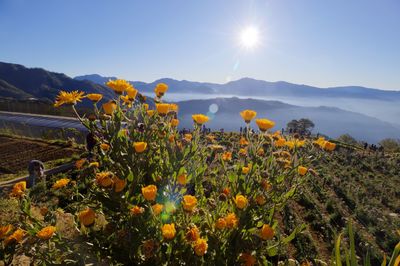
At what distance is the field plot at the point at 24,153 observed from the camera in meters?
8.77

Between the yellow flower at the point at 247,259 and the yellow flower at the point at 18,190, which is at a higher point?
the yellow flower at the point at 18,190

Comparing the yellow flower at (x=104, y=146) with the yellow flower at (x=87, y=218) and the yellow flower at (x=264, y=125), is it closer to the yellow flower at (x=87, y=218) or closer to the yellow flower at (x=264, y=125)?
the yellow flower at (x=87, y=218)

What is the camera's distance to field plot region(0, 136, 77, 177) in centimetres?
877

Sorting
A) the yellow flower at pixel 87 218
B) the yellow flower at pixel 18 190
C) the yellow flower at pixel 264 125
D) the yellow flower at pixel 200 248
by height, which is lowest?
the yellow flower at pixel 200 248

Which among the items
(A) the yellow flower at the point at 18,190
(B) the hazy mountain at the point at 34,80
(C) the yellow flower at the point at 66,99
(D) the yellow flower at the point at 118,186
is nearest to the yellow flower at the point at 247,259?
(D) the yellow flower at the point at 118,186

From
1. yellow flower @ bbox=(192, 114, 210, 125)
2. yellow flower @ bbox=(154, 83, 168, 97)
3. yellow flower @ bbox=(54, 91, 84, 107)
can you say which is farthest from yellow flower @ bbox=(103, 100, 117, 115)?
yellow flower @ bbox=(192, 114, 210, 125)

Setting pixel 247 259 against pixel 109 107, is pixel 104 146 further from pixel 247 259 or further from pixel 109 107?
pixel 247 259

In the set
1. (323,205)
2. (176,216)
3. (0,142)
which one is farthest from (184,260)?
(0,142)

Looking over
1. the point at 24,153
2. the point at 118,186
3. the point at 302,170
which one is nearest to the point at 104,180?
the point at 118,186

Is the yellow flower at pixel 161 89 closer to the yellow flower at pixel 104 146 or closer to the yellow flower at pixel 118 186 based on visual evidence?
the yellow flower at pixel 104 146

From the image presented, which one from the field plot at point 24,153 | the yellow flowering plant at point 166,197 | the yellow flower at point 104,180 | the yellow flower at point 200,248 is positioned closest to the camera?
the yellow flower at point 200,248

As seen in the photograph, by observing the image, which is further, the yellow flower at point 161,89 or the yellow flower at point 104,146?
the yellow flower at point 161,89

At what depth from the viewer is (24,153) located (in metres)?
9.84

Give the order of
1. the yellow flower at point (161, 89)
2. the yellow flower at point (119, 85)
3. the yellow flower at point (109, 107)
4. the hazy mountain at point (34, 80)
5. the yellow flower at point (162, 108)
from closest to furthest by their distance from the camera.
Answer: the yellow flower at point (109, 107)
the yellow flower at point (119, 85)
the yellow flower at point (162, 108)
the yellow flower at point (161, 89)
the hazy mountain at point (34, 80)
